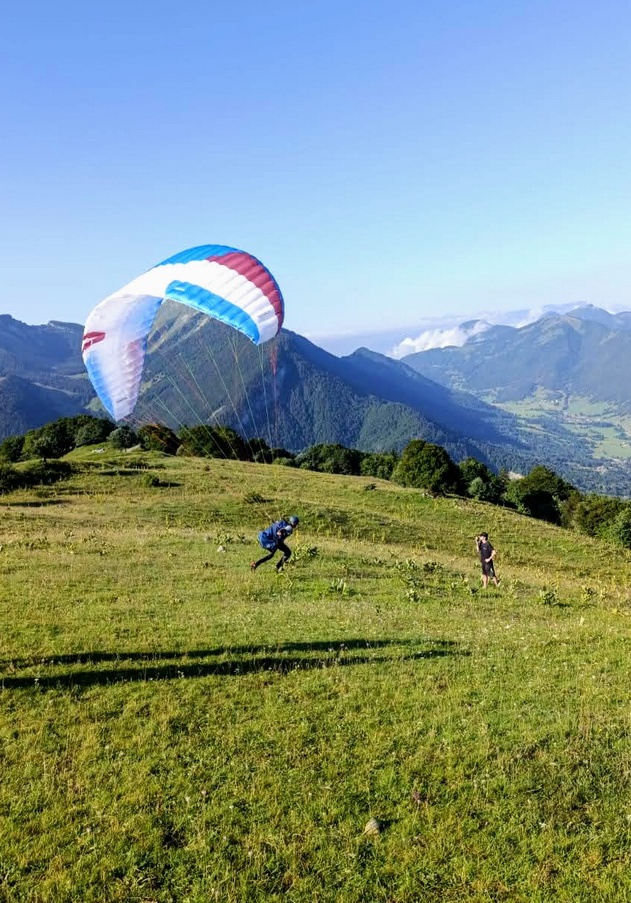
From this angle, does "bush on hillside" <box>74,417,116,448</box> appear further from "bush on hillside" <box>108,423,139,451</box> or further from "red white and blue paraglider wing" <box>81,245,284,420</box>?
"red white and blue paraglider wing" <box>81,245,284,420</box>

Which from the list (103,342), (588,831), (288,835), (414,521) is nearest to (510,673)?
(588,831)

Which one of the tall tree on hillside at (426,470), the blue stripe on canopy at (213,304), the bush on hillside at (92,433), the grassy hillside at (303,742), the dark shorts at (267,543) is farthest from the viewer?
the bush on hillside at (92,433)

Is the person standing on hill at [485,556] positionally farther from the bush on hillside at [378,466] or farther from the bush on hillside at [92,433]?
the bush on hillside at [92,433]

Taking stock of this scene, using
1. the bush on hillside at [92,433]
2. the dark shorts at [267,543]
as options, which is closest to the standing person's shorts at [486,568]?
the dark shorts at [267,543]

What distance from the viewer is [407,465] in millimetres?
77438

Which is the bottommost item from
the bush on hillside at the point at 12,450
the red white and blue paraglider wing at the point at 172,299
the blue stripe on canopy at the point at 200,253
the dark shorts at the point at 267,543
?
the bush on hillside at the point at 12,450

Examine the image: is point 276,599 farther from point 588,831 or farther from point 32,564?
point 588,831

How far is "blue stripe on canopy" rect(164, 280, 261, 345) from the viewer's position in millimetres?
19047

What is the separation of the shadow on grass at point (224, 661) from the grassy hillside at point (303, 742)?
58mm

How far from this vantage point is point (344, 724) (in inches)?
369

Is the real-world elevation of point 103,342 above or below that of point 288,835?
above

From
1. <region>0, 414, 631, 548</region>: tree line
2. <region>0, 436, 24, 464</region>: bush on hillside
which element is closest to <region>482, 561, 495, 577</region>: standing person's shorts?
<region>0, 414, 631, 548</region>: tree line

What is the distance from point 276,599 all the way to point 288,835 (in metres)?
11.2

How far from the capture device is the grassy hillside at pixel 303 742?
6316mm
